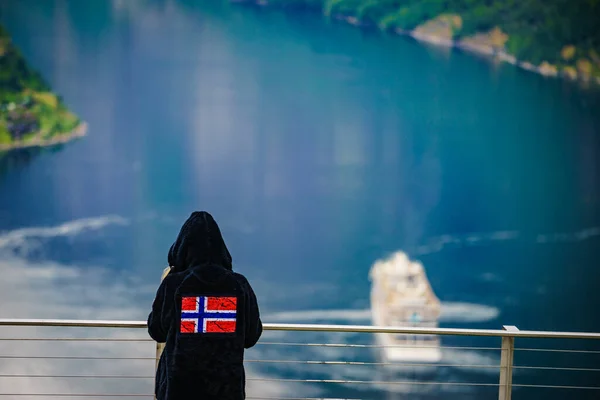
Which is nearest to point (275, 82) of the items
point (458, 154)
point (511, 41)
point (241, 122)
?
point (241, 122)

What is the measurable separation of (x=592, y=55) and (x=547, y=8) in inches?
20.4

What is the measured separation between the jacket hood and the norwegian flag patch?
9 cm

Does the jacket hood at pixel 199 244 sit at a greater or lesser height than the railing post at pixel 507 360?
greater

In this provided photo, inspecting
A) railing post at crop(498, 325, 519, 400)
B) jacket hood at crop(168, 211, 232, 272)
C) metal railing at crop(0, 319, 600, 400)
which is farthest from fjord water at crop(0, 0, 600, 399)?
jacket hood at crop(168, 211, 232, 272)

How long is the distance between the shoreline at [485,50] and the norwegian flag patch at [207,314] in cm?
419

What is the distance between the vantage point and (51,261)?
5.47 metres

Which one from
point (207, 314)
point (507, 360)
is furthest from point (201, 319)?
point (507, 360)

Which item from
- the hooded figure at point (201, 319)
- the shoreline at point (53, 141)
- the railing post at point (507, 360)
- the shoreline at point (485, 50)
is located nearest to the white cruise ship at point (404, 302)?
the shoreline at point (485, 50)

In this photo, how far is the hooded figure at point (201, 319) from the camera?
1.85 m

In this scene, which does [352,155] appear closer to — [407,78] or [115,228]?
[407,78]

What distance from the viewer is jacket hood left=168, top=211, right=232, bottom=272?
1864mm

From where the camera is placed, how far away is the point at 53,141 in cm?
552

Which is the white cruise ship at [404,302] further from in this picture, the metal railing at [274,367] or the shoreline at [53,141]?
the shoreline at [53,141]

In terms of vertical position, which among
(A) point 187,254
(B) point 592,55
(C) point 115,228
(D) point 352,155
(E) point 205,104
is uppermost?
(B) point 592,55
